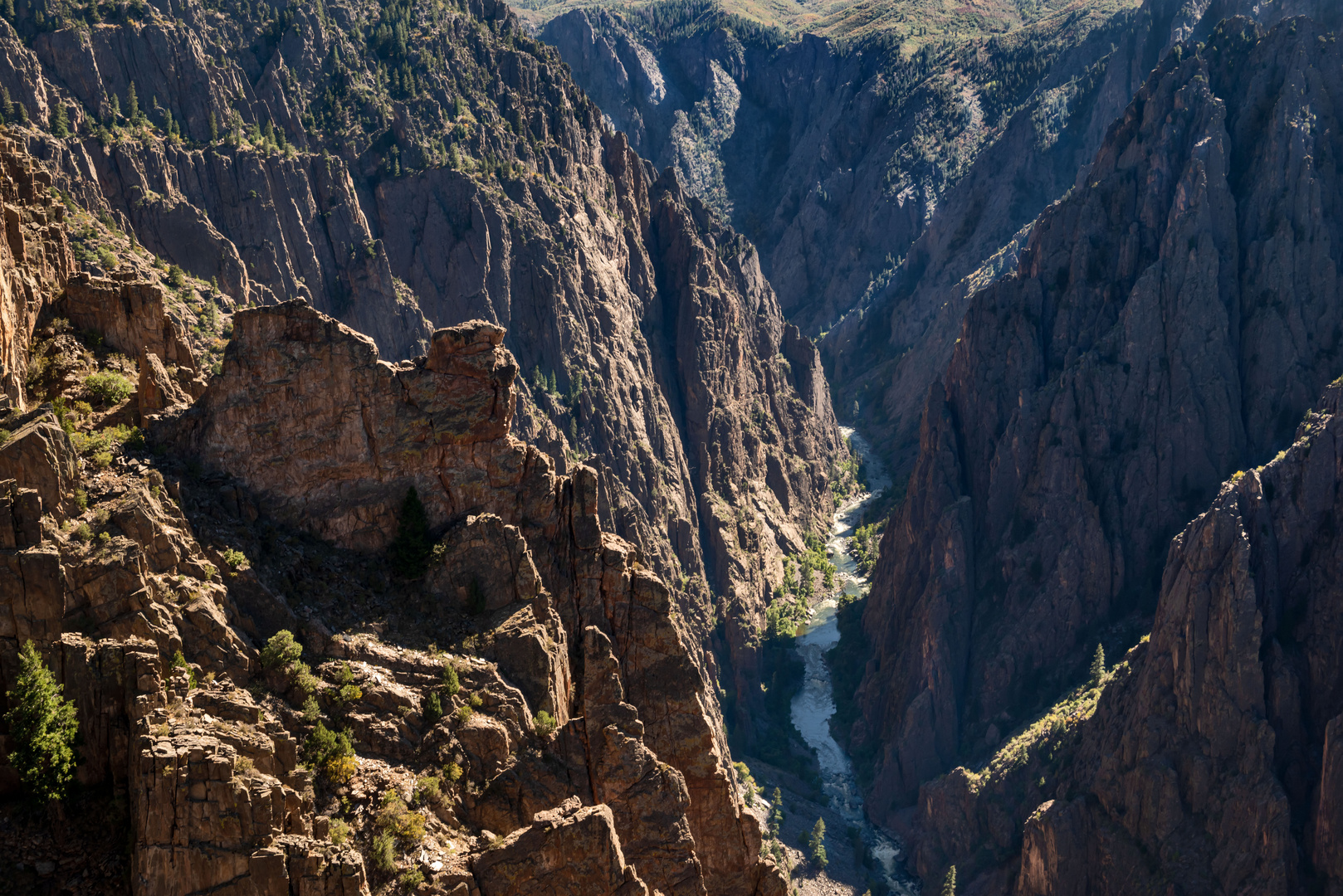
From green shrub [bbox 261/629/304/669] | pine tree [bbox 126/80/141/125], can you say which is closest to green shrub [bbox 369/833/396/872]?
green shrub [bbox 261/629/304/669]

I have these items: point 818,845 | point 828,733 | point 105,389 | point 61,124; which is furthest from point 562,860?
point 828,733

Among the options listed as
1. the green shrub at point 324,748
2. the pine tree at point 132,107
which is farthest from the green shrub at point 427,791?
the pine tree at point 132,107

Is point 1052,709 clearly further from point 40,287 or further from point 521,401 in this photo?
point 40,287

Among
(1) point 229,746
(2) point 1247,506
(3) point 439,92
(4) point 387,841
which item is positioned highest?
(3) point 439,92

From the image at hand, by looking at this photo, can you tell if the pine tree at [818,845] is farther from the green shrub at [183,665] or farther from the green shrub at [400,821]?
the green shrub at [183,665]

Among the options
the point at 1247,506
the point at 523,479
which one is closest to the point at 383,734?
the point at 523,479

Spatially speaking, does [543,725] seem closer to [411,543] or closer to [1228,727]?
[411,543]
